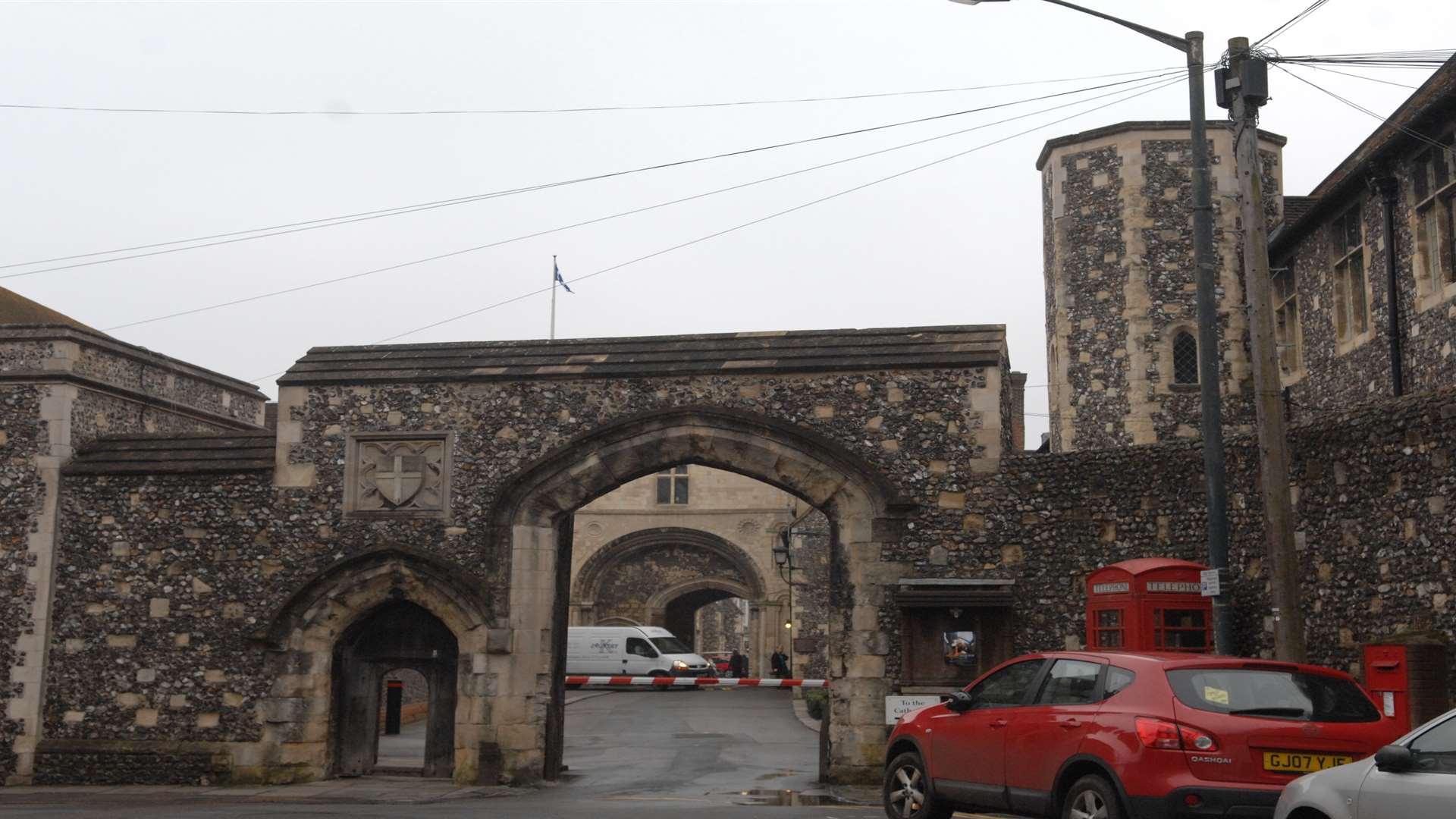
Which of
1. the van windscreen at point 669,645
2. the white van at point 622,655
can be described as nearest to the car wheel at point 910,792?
the white van at point 622,655

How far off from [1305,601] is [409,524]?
9.33 m

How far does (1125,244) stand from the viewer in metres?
22.4

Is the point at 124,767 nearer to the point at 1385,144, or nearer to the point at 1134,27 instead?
the point at 1134,27

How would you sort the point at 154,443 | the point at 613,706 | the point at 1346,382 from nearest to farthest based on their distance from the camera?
the point at 154,443
the point at 1346,382
the point at 613,706

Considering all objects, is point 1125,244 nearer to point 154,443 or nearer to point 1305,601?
point 1305,601

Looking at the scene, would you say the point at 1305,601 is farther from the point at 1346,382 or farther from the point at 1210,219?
the point at 1346,382

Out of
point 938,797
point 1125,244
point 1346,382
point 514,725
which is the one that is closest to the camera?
point 938,797

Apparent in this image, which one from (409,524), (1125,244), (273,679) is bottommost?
(273,679)

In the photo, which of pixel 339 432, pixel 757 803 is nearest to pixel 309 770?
pixel 339 432

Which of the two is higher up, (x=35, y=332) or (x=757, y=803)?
(x=35, y=332)

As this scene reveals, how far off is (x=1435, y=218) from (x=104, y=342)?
16.1 metres

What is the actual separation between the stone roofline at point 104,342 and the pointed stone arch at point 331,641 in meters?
4.15

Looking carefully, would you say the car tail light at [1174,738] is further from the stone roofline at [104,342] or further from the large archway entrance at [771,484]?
the stone roofline at [104,342]

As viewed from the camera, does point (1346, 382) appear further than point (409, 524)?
Yes
